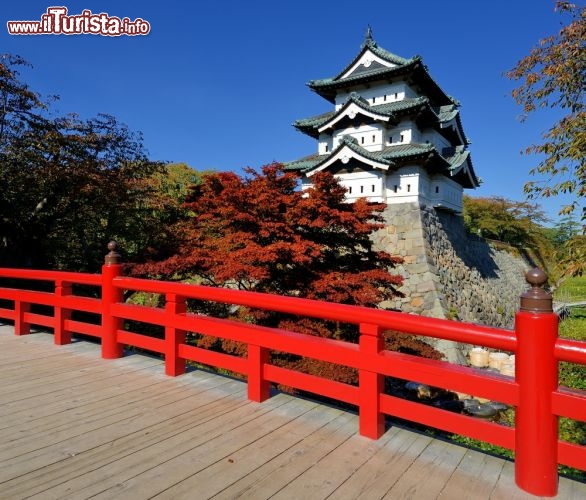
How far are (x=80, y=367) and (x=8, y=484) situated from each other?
7.06 ft

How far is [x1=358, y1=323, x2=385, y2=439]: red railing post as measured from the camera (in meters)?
2.63

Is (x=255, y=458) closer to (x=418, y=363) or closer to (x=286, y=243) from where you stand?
(x=418, y=363)

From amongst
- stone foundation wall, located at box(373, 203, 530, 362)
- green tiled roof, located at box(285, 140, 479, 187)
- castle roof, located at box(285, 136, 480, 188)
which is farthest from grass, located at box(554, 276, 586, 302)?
castle roof, located at box(285, 136, 480, 188)

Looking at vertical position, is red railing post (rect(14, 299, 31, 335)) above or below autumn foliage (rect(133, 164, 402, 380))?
below

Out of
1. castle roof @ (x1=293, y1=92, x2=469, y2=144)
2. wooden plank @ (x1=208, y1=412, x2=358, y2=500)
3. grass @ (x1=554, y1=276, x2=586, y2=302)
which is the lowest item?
grass @ (x1=554, y1=276, x2=586, y2=302)

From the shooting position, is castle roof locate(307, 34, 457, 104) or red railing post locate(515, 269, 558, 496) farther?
castle roof locate(307, 34, 457, 104)

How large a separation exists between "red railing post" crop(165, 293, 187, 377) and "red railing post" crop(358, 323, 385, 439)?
6.27ft

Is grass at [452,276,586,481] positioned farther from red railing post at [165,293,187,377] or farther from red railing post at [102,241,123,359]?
red railing post at [102,241,123,359]

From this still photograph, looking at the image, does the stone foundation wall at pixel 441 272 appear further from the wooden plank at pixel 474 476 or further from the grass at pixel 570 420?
the wooden plank at pixel 474 476

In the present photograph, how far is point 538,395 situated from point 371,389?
3.16 feet

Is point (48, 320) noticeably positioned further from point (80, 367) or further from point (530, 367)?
point (530, 367)

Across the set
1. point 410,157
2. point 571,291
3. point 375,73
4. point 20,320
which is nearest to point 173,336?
point 20,320

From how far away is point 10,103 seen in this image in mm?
7941

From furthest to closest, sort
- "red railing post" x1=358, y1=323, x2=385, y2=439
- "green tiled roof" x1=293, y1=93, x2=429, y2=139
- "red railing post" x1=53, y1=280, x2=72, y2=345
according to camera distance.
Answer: "green tiled roof" x1=293, y1=93, x2=429, y2=139, "red railing post" x1=53, y1=280, x2=72, y2=345, "red railing post" x1=358, y1=323, x2=385, y2=439
